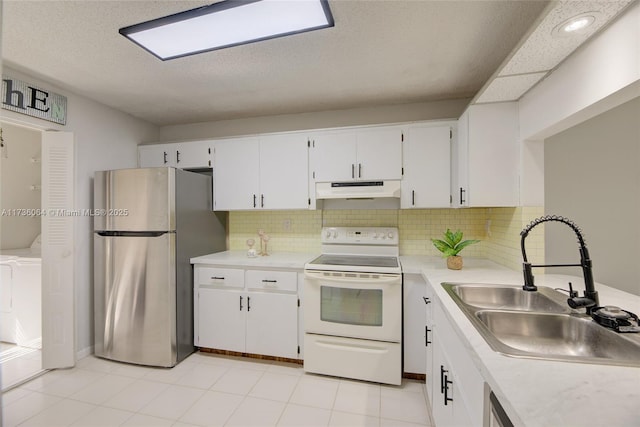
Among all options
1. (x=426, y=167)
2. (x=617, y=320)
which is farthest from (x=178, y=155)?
(x=617, y=320)

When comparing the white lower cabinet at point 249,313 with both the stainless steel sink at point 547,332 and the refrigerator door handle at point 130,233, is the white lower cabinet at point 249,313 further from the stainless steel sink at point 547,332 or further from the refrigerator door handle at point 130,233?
the stainless steel sink at point 547,332

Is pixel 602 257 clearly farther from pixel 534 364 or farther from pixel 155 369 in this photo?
pixel 155 369

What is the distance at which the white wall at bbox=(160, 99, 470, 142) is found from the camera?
286 centimetres

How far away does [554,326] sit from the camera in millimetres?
1310

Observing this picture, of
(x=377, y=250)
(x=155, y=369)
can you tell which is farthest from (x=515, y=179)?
(x=155, y=369)

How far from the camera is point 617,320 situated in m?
1.08

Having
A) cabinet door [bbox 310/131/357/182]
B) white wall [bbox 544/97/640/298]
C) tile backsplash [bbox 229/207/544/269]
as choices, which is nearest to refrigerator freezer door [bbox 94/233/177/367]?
tile backsplash [bbox 229/207/544/269]

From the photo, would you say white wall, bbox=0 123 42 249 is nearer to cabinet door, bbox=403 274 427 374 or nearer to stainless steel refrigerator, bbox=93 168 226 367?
stainless steel refrigerator, bbox=93 168 226 367

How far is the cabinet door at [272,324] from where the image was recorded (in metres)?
2.56

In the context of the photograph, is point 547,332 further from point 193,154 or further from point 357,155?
point 193,154

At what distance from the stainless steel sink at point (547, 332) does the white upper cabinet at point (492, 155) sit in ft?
2.49

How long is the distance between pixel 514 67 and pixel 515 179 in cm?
79

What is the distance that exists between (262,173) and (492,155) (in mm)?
2012

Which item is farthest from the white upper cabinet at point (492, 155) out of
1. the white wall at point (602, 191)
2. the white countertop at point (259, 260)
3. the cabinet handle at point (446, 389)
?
the white countertop at point (259, 260)
